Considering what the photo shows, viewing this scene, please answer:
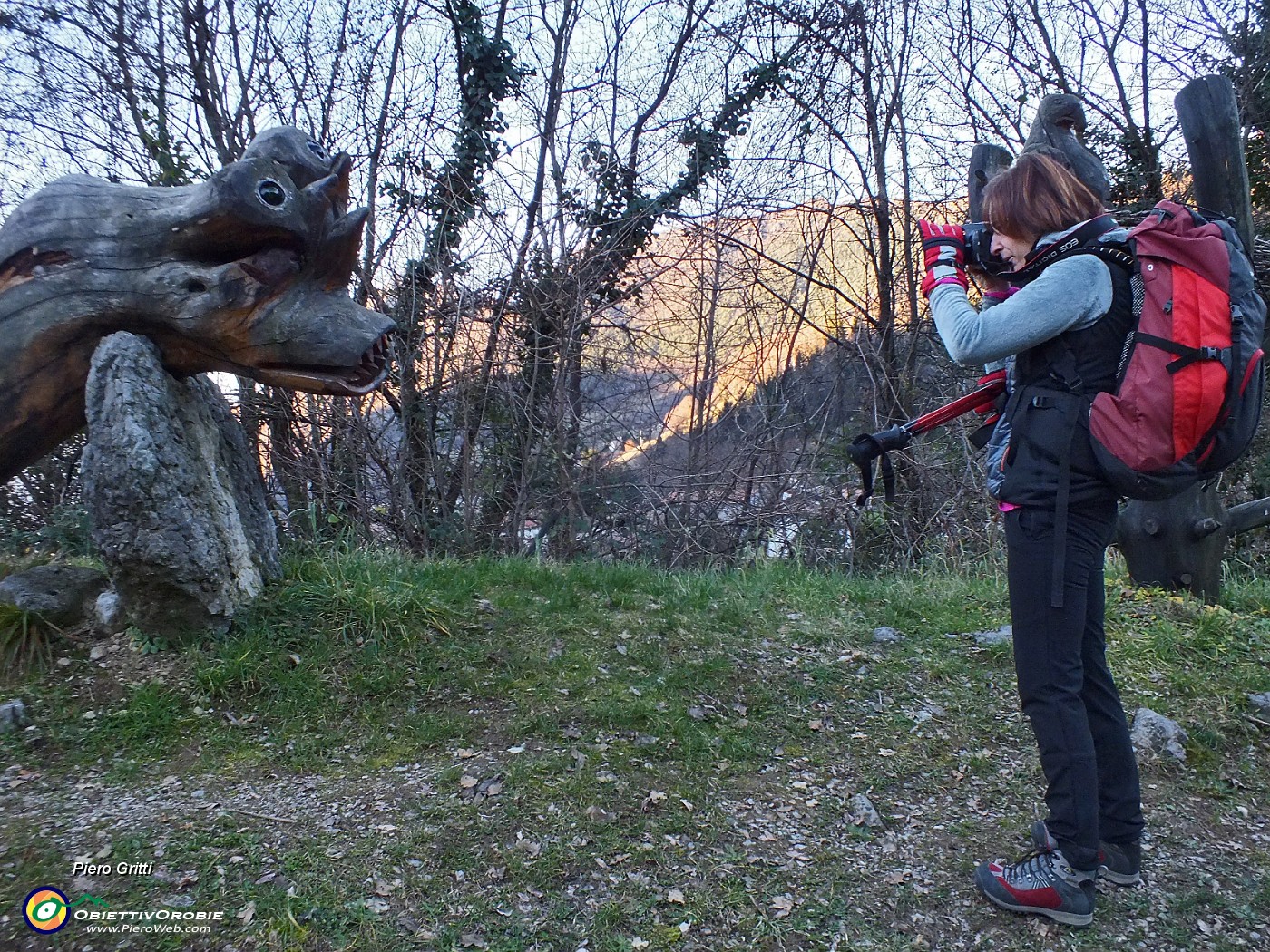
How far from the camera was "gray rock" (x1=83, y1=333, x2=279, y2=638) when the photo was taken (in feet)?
11.1

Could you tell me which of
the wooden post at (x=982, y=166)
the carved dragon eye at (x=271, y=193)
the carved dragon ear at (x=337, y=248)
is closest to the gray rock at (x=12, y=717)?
the carved dragon ear at (x=337, y=248)

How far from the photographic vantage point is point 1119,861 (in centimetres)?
268

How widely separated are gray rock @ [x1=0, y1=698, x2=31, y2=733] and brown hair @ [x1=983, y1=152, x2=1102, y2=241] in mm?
3968

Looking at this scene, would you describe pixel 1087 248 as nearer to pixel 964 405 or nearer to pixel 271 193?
pixel 964 405

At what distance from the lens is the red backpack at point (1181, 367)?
214 centimetres

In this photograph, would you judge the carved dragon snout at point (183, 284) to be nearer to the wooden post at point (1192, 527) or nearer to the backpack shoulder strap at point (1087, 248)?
the backpack shoulder strap at point (1087, 248)

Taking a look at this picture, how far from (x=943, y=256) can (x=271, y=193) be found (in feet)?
9.04

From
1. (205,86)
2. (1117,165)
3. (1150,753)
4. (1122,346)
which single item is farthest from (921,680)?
(205,86)

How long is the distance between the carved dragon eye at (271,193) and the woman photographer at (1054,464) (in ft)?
8.74

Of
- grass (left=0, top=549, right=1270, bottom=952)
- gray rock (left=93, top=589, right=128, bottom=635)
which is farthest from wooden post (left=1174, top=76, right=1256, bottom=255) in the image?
gray rock (left=93, top=589, right=128, bottom=635)

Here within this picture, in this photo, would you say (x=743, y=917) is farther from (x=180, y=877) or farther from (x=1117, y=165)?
(x=1117, y=165)

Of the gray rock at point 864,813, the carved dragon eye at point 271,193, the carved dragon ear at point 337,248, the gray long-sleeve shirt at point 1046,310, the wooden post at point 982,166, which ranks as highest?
the wooden post at point 982,166

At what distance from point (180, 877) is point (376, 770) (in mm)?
783

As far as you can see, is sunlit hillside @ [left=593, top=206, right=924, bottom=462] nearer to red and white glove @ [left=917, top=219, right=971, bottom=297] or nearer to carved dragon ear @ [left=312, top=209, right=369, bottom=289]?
carved dragon ear @ [left=312, top=209, right=369, bottom=289]
